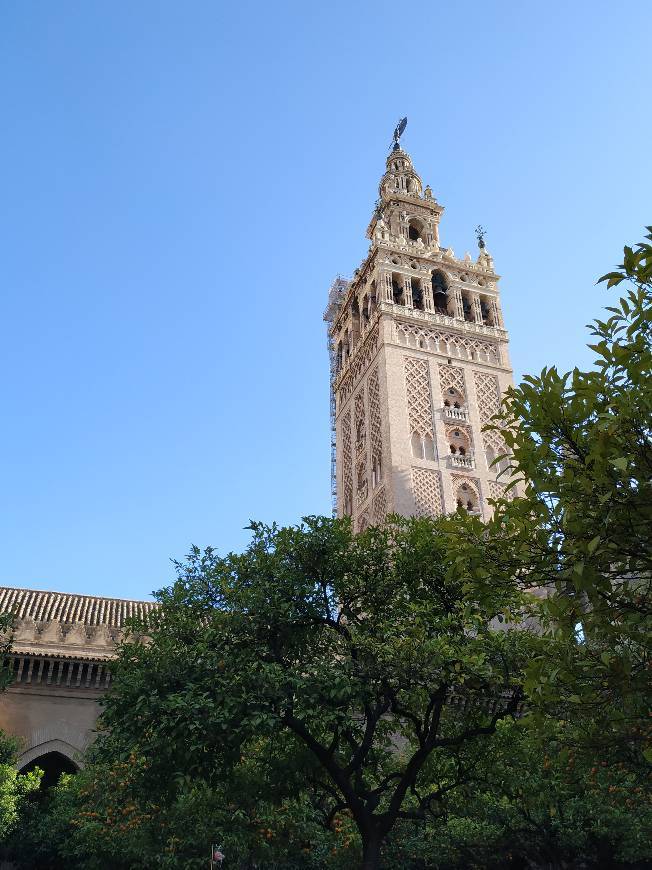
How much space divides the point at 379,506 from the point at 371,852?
19467 millimetres

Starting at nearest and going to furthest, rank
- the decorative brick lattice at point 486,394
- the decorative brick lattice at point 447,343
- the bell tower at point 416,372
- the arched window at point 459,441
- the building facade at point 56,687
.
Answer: the building facade at point 56,687 → the bell tower at point 416,372 → the arched window at point 459,441 → the decorative brick lattice at point 486,394 → the decorative brick lattice at point 447,343

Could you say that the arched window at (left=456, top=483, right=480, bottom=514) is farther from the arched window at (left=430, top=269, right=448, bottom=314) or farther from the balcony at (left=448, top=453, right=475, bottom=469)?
the arched window at (left=430, top=269, right=448, bottom=314)

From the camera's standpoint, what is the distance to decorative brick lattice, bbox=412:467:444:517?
94.8 feet

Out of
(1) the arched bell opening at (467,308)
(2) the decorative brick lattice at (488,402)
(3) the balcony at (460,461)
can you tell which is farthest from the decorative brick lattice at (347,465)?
(1) the arched bell opening at (467,308)

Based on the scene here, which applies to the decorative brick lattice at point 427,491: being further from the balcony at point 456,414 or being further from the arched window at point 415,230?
the arched window at point 415,230

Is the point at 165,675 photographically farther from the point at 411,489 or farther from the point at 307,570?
the point at 411,489

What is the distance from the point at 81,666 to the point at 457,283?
84.4ft

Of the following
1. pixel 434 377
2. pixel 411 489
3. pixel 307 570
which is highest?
pixel 434 377

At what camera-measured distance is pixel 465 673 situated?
36.7 ft

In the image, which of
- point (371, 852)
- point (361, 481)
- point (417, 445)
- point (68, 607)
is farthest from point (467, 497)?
point (371, 852)

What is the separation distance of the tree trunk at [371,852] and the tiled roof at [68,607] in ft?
45.5

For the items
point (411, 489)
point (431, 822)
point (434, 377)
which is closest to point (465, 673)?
point (431, 822)

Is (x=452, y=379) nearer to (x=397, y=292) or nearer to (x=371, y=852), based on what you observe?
(x=397, y=292)

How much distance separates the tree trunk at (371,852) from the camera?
432 inches
